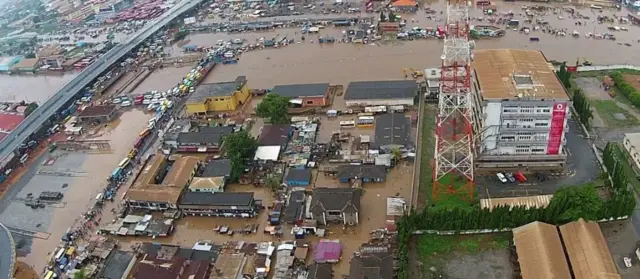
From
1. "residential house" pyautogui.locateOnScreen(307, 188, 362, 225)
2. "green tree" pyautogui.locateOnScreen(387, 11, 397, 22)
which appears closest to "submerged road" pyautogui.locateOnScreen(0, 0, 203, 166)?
"residential house" pyautogui.locateOnScreen(307, 188, 362, 225)

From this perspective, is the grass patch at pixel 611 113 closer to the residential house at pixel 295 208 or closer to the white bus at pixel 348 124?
the white bus at pixel 348 124

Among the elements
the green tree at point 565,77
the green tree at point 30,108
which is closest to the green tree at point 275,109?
the green tree at point 565,77

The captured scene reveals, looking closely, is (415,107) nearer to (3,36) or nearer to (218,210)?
(218,210)

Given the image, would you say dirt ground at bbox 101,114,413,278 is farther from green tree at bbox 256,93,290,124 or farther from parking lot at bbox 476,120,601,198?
green tree at bbox 256,93,290,124

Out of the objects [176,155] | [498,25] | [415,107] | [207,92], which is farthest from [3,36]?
[498,25]

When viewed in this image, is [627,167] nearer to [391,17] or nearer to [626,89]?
[626,89]

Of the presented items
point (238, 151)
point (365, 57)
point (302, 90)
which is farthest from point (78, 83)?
point (365, 57)
